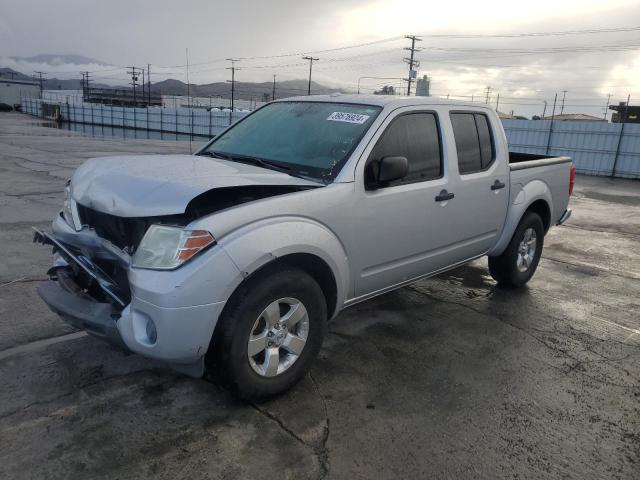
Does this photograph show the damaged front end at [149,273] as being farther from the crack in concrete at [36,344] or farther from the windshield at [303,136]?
the crack in concrete at [36,344]

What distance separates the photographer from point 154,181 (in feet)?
9.81

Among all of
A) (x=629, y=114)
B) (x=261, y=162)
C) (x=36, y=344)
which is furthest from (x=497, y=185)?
(x=629, y=114)

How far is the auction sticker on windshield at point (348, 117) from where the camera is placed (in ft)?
12.3

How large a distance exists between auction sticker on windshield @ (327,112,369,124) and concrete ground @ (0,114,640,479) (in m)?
1.70

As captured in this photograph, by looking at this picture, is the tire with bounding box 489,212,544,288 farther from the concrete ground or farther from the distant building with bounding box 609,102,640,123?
the distant building with bounding box 609,102,640,123

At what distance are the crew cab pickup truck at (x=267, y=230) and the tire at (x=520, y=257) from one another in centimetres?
87

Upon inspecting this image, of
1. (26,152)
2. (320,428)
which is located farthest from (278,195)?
(26,152)

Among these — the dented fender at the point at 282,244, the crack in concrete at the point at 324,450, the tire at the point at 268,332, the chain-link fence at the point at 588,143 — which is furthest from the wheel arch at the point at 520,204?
the chain-link fence at the point at 588,143

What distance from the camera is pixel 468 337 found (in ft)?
14.2

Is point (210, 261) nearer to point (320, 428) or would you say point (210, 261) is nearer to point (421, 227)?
point (320, 428)

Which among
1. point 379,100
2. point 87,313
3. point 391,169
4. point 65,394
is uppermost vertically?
point 379,100

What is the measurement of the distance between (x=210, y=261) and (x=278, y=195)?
0.66m

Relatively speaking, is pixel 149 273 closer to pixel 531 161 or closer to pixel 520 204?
pixel 520 204

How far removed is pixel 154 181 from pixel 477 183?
110 inches
